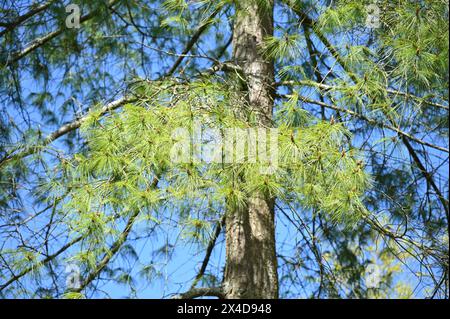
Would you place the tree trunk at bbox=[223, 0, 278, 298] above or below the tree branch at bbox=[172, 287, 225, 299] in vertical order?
above

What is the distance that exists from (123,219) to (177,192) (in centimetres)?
38

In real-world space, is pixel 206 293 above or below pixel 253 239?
below

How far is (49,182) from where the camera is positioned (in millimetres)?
3732

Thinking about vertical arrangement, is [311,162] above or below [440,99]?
below

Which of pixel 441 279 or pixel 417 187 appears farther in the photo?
pixel 417 187

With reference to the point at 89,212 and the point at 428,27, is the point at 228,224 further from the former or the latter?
the point at 428,27

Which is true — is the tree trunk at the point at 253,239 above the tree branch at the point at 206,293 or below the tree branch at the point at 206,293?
above

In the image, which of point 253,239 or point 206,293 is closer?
point 206,293
